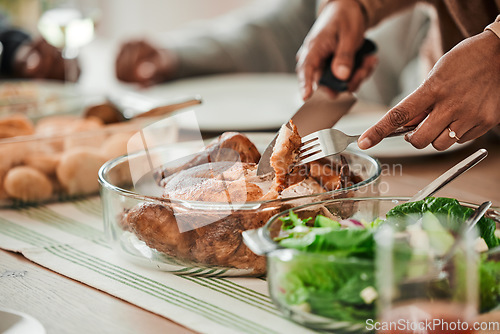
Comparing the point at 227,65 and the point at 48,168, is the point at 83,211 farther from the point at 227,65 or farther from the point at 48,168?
the point at 227,65

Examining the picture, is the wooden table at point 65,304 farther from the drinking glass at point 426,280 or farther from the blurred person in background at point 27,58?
the blurred person in background at point 27,58

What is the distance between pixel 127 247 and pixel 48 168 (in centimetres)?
37

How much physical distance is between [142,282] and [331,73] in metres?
0.62

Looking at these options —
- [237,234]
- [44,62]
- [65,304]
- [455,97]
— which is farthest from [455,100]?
[44,62]

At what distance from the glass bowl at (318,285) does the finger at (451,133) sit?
1.01 feet

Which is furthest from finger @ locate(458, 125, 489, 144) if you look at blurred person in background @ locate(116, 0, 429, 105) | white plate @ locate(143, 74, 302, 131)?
blurred person in background @ locate(116, 0, 429, 105)

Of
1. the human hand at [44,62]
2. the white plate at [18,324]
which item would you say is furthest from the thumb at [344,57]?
the human hand at [44,62]

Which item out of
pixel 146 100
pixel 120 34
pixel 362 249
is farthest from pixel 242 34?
pixel 120 34

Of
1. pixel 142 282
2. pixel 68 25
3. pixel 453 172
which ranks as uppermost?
pixel 68 25

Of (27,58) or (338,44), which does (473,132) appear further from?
(27,58)

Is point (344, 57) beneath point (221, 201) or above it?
above

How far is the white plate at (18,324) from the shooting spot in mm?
602

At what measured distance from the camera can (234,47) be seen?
2.56 metres

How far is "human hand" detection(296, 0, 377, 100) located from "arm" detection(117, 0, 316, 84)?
1000 millimetres
